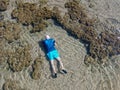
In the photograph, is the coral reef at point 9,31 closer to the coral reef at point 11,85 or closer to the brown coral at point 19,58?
the brown coral at point 19,58

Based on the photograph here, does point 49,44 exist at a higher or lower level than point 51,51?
higher

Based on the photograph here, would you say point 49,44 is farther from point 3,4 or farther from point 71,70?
point 3,4

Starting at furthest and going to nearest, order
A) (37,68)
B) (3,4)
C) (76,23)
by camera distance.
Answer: (3,4) → (76,23) → (37,68)

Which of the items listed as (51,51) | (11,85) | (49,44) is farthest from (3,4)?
(11,85)

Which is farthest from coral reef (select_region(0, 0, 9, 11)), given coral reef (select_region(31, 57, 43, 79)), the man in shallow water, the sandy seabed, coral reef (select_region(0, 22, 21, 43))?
coral reef (select_region(31, 57, 43, 79))

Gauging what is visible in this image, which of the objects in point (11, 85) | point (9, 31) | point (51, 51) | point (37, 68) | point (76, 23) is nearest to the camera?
point (11, 85)

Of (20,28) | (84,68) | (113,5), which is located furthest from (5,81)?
(113,5)

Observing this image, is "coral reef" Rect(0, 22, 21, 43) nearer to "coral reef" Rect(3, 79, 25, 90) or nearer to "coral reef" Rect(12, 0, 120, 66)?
"coral reef" Rect(12, 0, 120, 66)

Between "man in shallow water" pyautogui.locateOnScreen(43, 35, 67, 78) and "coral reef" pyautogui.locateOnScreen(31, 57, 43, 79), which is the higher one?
"man in shallow water" pyautogui.locateOnScreen(43, 35, 67, 78)

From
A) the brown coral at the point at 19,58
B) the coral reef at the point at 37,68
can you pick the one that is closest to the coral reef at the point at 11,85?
the brown coral at the point at 19,58
